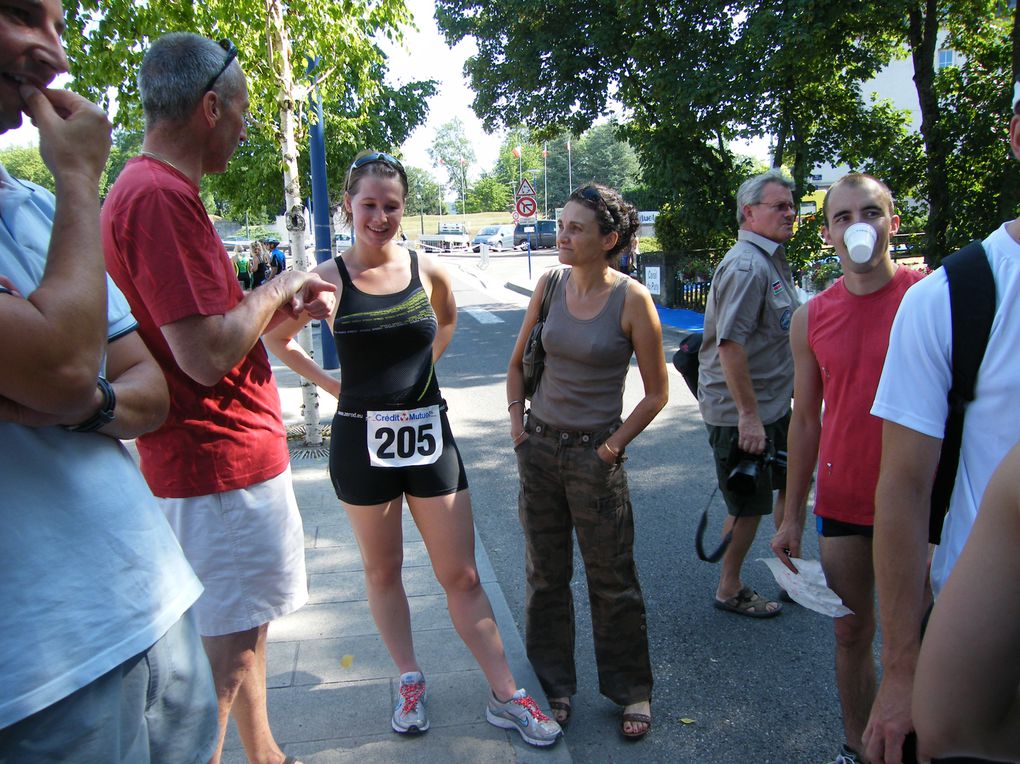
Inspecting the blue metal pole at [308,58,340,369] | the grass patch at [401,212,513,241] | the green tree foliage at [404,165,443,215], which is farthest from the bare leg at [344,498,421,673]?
the green tree foliage at [404,165,443,215]

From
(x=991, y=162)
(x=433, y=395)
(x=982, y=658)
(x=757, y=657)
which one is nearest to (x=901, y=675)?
(x=982, y=658)

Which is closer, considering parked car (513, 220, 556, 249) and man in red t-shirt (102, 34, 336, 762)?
man in red t-shirt (102, 34, 336, 762)

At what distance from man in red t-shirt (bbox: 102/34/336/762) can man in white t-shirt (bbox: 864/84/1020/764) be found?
150cm

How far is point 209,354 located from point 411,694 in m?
1.65

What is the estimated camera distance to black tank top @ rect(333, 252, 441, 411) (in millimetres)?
2764

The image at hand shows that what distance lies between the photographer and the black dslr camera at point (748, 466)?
3613mm

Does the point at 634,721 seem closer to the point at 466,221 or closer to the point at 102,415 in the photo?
the point at 102,415

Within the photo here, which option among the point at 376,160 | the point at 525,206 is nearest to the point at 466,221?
the point at 525,206

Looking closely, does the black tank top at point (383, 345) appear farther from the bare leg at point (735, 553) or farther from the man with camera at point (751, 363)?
the bare leg at point (735, 553)

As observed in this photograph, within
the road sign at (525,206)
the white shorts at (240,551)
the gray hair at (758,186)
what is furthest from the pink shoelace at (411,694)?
the road sign at (525,206)

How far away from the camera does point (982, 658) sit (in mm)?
1145

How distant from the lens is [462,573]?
2.89 m

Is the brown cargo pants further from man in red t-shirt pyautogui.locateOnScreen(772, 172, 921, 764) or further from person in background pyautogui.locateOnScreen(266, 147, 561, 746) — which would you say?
man in red t-shirt pyautogui.locateOnScreen(772, 172, 921, 764)

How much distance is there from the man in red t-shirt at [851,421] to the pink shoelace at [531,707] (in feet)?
3.33
